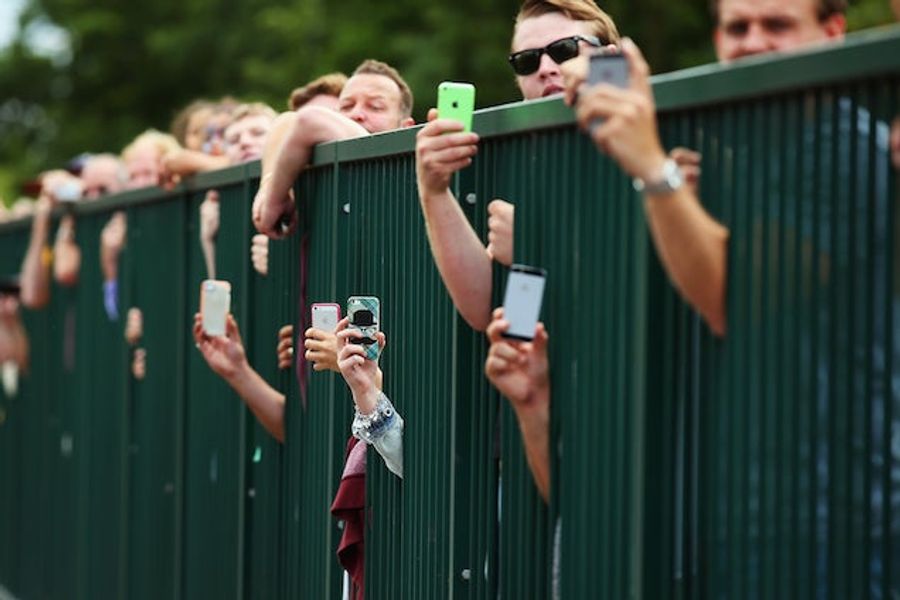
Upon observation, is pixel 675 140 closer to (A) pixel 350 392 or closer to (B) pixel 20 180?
(A) pixel 350 392

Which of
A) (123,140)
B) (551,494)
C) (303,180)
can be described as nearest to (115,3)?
(123,140)

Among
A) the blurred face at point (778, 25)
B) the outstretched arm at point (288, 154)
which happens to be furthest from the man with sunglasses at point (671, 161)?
the outstretched arm at point (288, 154)

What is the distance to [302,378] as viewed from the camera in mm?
7324

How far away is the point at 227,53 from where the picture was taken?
3475 centimetres

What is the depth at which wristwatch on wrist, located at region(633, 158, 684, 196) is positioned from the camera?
410cm

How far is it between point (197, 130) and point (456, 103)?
596 centimetres

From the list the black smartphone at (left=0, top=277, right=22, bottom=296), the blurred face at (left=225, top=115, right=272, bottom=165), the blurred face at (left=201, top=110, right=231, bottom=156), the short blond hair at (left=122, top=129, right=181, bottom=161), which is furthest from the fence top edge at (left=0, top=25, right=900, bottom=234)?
the black smartphone at (left=0, top=277, right=22, bottom=296)

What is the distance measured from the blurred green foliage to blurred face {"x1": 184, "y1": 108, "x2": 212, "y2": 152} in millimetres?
11996

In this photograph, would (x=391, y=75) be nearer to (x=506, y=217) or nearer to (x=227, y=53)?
(x=506, y=217)

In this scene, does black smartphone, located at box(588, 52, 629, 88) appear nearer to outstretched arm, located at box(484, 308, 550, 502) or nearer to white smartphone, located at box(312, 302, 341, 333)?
outstretched arm, located at box(484, 308, 550, 502)

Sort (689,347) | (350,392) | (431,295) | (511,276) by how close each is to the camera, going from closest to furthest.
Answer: (689,347) → (511,276) → (431,295) → (350,392)

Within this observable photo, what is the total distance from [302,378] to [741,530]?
338 cm

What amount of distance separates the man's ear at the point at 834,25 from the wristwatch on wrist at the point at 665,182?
1.42 ft

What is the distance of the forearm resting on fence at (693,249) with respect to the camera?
4109 millimetres
